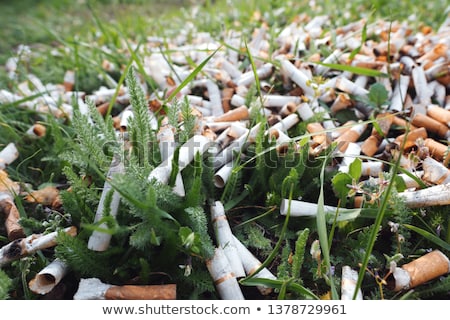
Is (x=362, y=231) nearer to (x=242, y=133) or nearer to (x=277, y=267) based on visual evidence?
(x=277, y=267)

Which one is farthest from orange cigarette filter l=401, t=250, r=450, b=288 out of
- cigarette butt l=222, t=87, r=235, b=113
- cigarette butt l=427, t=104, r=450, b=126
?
cigarette butt l=222, t=87, r=235, b=113

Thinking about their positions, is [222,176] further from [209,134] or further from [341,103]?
[341,103]

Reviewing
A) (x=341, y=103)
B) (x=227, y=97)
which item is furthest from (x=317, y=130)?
(x=227, y=97)

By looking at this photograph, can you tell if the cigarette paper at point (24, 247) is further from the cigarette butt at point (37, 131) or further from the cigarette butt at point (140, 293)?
the cigarette butt at point (37, 131)

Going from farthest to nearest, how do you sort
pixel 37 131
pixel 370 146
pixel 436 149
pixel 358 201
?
pixel 37 131 < pixel 370 146 < pixel 436 149 < pixel 358 201

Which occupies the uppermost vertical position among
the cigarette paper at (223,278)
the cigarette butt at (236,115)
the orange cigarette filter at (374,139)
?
the cigarette butt at (236,115)

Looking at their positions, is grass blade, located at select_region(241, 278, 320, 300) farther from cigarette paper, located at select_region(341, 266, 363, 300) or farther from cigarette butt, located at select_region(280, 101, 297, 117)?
cigarette butt, located at select_region(280, 101, 297, 117)

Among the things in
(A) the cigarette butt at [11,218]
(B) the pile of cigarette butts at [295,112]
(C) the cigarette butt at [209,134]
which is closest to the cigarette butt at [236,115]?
(B) the pile of cigarette butts at [295,112]

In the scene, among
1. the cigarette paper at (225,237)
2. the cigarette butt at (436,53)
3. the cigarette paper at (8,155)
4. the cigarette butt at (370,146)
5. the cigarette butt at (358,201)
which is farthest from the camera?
the cigarette butt at (436,53)
